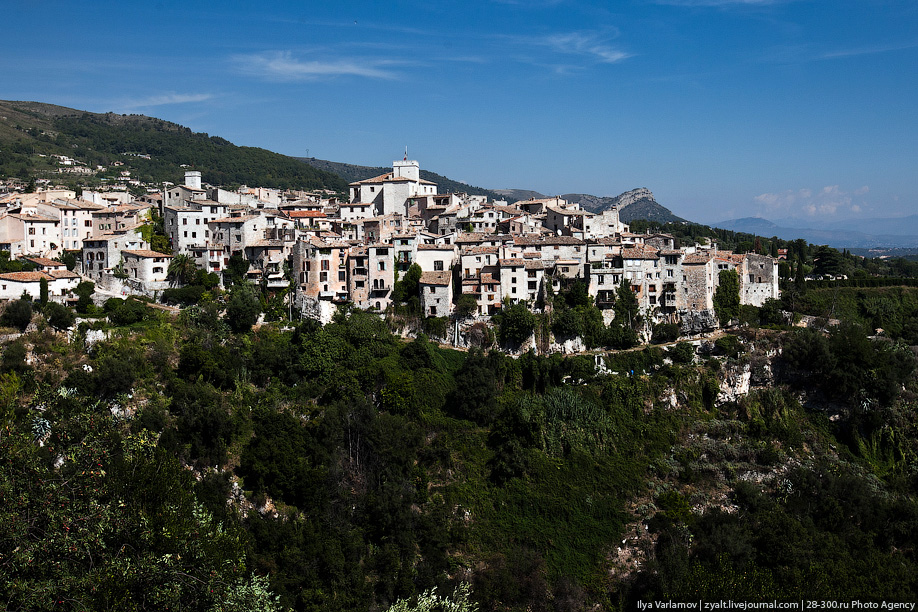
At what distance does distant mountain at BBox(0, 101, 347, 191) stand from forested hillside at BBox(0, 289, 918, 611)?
8512 centimetres

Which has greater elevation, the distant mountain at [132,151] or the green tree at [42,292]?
the distant mountain at [132,151]

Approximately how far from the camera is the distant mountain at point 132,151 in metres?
125

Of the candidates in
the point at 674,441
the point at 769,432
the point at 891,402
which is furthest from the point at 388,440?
the point at 891,402

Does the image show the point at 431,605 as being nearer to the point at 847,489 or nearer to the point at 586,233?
the point at 847,489

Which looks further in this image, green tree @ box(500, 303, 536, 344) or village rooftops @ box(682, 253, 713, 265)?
village rooftops @ box(682, 253, 713, 265)

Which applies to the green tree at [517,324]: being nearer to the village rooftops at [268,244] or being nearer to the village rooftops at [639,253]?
the village rooftops at [639,253]

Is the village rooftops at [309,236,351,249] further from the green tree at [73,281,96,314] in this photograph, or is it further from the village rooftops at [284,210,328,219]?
the green tree at [73,281,96,314]

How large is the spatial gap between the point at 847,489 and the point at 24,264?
5416 cm

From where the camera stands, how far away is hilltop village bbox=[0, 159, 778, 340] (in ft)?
162

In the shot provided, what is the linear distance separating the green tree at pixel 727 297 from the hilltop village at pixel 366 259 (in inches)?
21.6

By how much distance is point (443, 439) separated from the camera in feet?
136

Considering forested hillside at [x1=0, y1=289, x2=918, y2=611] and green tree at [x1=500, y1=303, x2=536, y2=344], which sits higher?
green tree at [x1=500, y1=303, x2=536, y2=344]

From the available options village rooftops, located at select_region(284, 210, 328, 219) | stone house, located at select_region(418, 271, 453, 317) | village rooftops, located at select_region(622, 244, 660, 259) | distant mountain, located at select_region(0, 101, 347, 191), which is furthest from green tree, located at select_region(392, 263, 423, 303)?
distant mountain, located at select_region(0, 101, 347, 191)

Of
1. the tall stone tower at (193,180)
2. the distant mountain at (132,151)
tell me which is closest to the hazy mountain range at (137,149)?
the distant mountain at (132,151)
